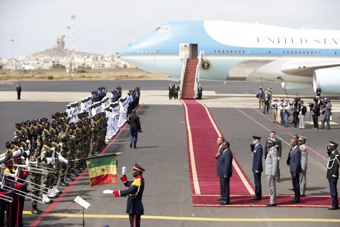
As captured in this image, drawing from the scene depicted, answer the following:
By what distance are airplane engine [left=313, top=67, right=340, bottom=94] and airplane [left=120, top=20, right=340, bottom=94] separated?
4.93 feet

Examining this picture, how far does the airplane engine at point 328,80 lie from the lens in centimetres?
3928

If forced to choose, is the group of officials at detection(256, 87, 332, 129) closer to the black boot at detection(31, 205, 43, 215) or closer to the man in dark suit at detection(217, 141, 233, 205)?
the man in dark suit at detection(217, 141, 233, 205)

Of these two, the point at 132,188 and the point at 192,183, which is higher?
the point at 132,188

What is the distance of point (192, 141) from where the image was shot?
897 inches

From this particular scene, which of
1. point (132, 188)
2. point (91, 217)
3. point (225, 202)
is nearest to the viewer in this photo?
point (132, 188)

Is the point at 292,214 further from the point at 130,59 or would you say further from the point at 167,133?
the point at 130,59

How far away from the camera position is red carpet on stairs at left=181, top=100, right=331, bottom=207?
43.3 feet

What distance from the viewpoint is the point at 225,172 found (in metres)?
13.2

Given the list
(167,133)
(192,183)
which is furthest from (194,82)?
(192,183)

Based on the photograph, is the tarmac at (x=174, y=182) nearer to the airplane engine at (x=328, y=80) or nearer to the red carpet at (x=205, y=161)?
the red carpet at (x=205, y=161)

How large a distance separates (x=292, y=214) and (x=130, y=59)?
33394 mm

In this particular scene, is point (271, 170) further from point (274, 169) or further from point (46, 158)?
point (46, 158)

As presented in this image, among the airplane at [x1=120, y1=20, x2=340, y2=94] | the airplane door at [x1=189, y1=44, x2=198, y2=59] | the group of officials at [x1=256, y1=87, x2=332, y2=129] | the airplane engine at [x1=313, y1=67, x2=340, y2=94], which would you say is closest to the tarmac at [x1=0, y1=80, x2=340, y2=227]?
the group of officials at [x1=256, y1=87, x2=332, y2=129]

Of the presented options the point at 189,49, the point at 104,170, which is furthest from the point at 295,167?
the point at 189,49
